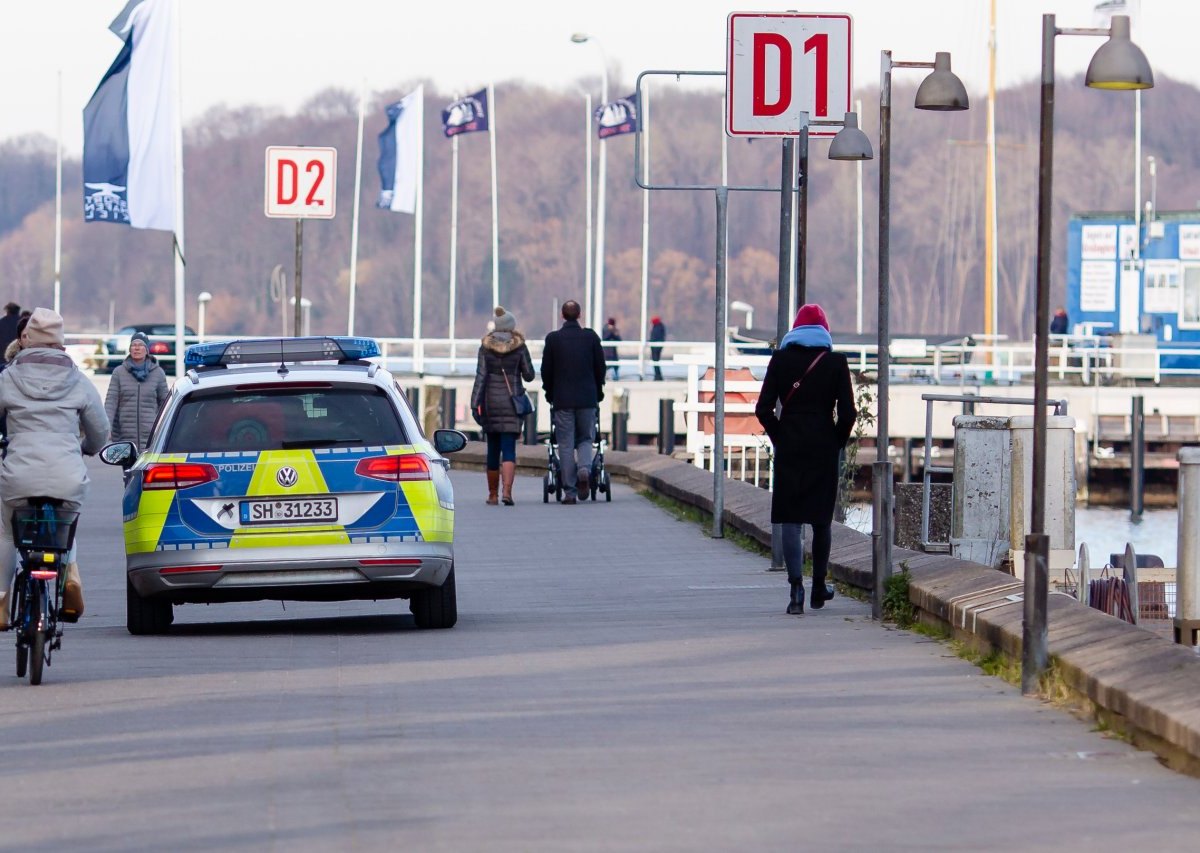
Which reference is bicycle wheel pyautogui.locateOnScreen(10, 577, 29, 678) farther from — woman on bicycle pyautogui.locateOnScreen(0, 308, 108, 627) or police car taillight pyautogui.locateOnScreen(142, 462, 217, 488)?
police car taillight pyautogui.locateOnScreen(142, 462, 217, 488)

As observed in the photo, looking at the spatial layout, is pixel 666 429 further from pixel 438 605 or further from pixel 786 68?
pixel 438 605

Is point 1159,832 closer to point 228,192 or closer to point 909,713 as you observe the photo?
point 909,713

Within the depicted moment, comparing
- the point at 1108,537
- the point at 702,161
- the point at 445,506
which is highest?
the point at 702,161

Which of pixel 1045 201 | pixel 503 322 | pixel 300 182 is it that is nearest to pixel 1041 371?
pixel 1045 201

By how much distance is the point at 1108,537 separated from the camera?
4412 centimetres

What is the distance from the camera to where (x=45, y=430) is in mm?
10344

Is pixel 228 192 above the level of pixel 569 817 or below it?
above

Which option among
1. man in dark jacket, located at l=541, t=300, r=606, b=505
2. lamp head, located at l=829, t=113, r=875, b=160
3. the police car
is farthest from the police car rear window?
man in dark jacket, located at l=541, t=300, r=606, b=505

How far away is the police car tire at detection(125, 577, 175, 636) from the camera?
1231cm

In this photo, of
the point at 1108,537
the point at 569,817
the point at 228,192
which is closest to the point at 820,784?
the point at 569,817

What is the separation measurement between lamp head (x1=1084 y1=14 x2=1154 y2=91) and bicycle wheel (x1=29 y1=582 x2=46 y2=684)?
15.5 feet

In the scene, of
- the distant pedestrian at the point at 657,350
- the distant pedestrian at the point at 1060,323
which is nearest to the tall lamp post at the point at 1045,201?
the distant pedestrian at the point at 657,350

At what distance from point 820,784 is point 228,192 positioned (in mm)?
146682

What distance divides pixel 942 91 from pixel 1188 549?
2621 millimetres
